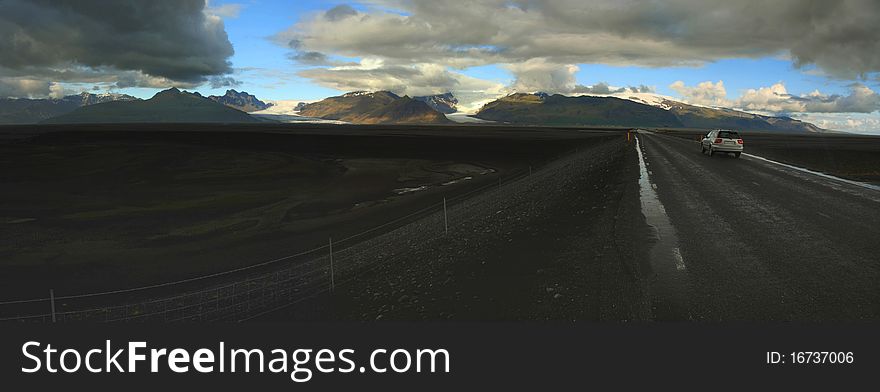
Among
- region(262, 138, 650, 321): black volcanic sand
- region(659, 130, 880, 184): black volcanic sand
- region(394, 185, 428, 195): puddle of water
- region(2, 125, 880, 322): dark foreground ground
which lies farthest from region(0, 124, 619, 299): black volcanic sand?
region(659, 130, 880, 184): black volcanic sand

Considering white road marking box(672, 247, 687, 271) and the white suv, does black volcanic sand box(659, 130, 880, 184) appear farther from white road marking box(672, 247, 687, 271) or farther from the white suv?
white road marking box(672, 247, 687, 271)

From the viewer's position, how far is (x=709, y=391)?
192 inches

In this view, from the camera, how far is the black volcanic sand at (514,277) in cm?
723

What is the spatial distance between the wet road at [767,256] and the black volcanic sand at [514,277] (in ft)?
2.16

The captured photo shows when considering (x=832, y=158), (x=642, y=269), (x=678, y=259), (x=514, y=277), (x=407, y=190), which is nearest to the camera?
(x=642, y=269)

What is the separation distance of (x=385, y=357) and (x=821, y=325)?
219 inches

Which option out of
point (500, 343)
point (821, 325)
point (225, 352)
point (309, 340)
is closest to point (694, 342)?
point (821, 325)

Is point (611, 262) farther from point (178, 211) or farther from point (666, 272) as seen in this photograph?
point (178, 211)

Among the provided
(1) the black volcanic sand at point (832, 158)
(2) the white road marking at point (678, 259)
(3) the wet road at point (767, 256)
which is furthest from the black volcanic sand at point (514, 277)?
(1) the black volcanic sand at point (832, 158)

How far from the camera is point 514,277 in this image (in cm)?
877

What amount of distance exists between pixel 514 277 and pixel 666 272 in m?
2.68

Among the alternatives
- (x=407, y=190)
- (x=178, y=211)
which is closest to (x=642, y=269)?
(x=178, y=211)

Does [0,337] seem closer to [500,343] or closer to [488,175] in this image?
[500,343]

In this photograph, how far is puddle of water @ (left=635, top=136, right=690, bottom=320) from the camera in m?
6.67
